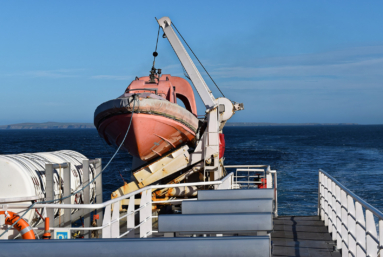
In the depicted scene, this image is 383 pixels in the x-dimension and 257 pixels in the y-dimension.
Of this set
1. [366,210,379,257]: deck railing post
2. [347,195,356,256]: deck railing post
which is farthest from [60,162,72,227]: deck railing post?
[366,210,379,257]: deck railing post

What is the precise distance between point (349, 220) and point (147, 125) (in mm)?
7146

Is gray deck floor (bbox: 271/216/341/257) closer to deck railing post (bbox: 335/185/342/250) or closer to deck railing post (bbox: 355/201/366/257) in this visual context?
deck railing post (bbox: 335/185/342/250)

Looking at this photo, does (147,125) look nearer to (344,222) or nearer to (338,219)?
(338,219)

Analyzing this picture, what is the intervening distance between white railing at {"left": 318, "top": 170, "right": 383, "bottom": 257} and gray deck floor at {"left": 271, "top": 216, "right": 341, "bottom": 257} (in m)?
0.15

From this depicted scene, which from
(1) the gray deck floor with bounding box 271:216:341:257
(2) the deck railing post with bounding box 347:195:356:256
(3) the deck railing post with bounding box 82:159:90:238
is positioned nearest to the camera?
(2) the deck railing post with bounding box 347:195:356:256

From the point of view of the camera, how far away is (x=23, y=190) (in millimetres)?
6992

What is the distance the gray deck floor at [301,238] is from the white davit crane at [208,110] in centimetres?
329

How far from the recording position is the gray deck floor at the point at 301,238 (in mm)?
5375

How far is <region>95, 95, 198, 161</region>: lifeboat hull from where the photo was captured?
1108 centimetres

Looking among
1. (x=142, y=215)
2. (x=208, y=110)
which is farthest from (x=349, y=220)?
(x=208, y=110)

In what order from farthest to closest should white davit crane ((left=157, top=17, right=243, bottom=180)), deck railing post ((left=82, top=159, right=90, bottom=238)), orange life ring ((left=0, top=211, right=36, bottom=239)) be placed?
white davit crane ((left=157, top=17, right=243, bottom=180)) < deck railing post ((left=82, top=159, right=90, bottom=238)) < orange life ring ((left=0, top=211, right=36, bottom=239))

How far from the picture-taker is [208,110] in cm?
1109

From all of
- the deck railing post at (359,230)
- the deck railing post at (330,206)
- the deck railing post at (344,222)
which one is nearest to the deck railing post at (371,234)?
the deck railing post at (359,230)

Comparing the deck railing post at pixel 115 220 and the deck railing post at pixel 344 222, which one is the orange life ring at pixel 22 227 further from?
the deck railing post at pixel 344 222
